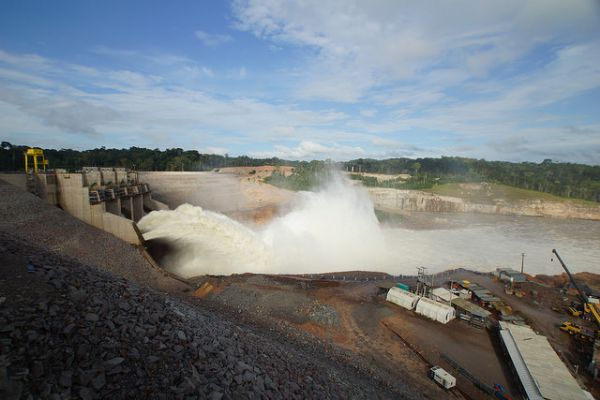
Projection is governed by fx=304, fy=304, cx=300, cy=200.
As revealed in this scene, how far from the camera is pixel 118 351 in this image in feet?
20.3

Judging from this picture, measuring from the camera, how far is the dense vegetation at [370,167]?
218ft

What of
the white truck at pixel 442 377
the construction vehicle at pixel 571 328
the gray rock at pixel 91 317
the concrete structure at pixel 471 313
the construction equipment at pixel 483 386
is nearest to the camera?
the gray rock at pixel 91 317

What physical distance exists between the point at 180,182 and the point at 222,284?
35523mm

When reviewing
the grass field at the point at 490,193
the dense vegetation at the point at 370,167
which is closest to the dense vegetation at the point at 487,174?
the dense vegetation at the point at 370,167

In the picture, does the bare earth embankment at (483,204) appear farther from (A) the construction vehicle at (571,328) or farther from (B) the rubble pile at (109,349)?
(B) the rubble pile at (109,349)

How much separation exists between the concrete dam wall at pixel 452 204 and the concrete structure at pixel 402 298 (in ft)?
208

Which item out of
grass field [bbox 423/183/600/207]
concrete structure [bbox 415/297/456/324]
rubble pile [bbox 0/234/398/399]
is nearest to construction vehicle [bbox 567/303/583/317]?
concrete structure [bbox 415/297/456/324]

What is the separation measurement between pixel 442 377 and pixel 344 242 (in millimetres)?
26818

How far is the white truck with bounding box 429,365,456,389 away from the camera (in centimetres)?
1398

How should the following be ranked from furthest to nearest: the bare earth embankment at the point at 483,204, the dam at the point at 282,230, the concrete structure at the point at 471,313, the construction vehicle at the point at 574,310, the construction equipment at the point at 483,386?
the bare earth embankment at the point at 483,204
the dam at the point at 282,230
the construction vehicle at the point at 574,310
the concrete structure at the point at 471,313
the construction equipment at the point at 483,386

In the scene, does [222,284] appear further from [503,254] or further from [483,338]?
[503,254]

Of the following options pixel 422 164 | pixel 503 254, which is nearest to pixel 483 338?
pixel 503 254

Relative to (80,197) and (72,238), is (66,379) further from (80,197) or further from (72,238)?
(80,197)

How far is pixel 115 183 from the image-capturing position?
29438 mm
